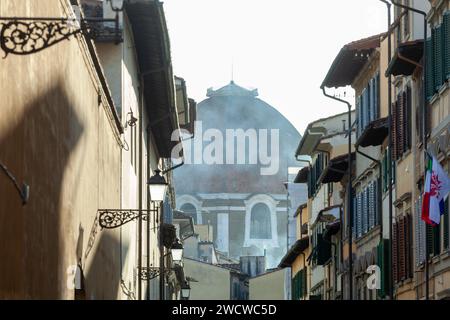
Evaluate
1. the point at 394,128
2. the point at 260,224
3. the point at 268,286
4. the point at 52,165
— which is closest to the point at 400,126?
the point at 394,128

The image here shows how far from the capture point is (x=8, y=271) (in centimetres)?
1186

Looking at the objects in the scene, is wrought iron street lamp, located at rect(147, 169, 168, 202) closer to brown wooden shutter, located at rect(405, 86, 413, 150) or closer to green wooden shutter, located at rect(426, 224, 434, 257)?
green wooden shutter, located at rect(426, 224, 434, 257)

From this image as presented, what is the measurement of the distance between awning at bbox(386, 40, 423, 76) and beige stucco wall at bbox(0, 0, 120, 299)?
8704mm

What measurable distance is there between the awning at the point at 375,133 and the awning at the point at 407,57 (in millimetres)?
5812

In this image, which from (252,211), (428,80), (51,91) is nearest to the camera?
(51,91)

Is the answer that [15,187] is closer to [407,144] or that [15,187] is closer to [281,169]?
[407,144]

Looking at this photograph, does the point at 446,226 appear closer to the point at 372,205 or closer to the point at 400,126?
the point at 400,126

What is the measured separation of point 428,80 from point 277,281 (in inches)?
2815

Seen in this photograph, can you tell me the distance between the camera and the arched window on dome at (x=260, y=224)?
506ft

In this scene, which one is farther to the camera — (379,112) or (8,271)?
(379,112)

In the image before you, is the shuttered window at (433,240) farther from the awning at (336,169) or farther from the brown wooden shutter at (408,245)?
the awning at (336,169)

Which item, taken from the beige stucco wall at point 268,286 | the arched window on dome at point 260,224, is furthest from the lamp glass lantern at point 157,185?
the arched window on dome at point 260,224

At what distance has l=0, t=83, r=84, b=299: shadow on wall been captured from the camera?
11938 mm

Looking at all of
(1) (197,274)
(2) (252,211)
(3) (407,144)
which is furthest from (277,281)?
(3) (407,144)
